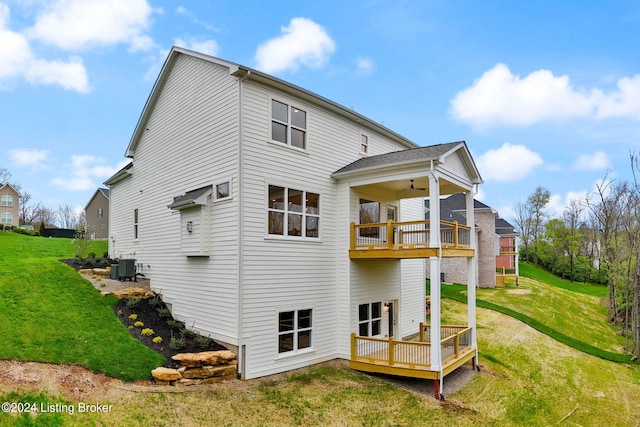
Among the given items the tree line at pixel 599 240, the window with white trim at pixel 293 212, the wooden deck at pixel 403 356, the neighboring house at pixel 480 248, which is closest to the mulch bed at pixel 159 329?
the window with white trim at pixel 293 212

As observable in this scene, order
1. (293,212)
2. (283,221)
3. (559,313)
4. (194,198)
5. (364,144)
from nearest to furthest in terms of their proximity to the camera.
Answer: (194,198), (283,221), (293,212), (364,144), (559,313)

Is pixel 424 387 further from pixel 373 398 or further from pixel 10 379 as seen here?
pixel 10 379

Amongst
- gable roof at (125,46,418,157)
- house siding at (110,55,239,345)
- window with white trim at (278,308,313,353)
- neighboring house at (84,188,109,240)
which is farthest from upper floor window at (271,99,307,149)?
neighboring house at (84,188,109,240)

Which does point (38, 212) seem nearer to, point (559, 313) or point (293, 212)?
point (293, 212)

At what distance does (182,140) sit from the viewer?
13.0m

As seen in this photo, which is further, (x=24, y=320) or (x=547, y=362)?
(x=547, y=362)

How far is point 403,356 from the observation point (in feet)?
35.9

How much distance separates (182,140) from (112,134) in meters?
20.5

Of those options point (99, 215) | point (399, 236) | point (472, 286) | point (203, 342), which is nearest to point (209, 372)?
point (203, 342)

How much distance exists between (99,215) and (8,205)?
94.6 ft

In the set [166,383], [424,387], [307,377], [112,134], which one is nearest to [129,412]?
[166,383]

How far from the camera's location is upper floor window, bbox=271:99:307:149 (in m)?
11.2

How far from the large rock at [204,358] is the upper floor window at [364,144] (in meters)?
8.44

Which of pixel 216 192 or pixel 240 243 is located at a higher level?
pixel 216 192
